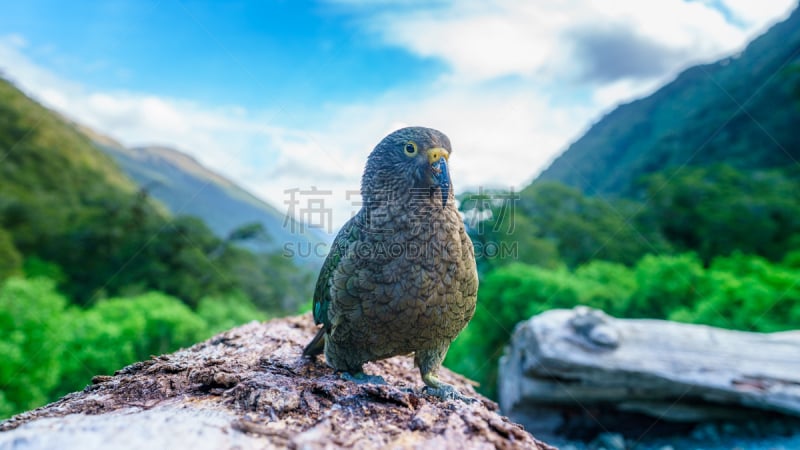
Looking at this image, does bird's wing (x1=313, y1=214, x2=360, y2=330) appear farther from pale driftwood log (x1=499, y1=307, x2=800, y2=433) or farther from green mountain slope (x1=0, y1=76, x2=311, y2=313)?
green mountain slope (x1=0, y1=76, x2=311, y2=313)

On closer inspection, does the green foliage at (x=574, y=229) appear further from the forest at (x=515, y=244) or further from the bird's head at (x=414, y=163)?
the bird's head at (x=414, y=163)

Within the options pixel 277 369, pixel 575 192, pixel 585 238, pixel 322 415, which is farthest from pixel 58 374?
pixel 575 192

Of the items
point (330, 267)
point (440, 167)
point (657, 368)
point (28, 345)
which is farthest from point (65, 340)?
point (657, 368)

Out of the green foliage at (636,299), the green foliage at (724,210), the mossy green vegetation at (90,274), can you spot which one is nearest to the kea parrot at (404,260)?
the green foliage at (636,299)

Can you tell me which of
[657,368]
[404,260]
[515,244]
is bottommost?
[657,368]

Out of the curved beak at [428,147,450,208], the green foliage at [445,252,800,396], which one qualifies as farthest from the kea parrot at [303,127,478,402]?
the green foliage at [445,252,800,396]

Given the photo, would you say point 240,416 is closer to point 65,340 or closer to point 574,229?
point 65,340

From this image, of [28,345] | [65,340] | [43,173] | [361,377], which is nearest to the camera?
[361,377]
